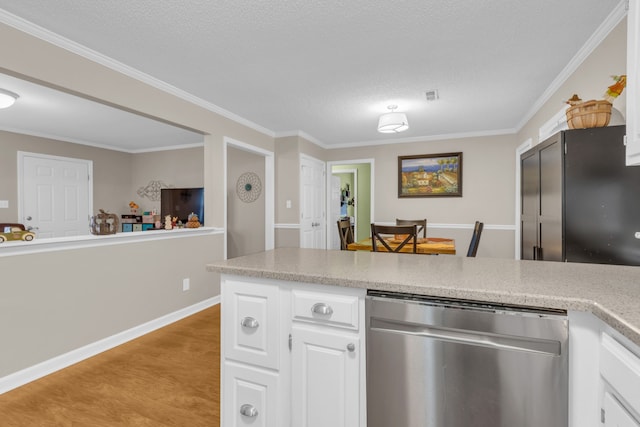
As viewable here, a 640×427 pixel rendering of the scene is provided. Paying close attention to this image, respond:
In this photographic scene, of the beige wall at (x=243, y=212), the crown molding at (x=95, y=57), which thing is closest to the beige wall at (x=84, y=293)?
the crown molding at (x=95, y=57)

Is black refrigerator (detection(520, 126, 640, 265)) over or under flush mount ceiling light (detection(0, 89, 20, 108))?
under

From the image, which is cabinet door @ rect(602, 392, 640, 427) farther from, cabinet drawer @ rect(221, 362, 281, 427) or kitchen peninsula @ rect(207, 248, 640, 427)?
cabinet drawer @ rect(221, 362, 281, 427)

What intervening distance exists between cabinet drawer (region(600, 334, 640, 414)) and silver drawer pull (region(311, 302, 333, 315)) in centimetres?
82

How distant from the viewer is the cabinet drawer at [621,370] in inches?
27.5

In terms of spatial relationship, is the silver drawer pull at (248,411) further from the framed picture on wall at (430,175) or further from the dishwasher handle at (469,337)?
the framed picture on wall at (430,175)

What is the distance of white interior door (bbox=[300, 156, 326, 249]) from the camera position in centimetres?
491

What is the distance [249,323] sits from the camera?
1.34 meters

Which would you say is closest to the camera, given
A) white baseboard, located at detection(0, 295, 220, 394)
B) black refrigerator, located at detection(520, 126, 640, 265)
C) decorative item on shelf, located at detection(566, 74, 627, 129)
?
black refrigerator, located at detection(520, 126, 640, 265)

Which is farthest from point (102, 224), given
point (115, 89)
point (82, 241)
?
point (115, 89)

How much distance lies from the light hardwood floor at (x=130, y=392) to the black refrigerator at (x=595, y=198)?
2.16 meters

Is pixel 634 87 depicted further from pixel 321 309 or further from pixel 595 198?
pixel 321 309

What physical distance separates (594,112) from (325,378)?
6.39 feet

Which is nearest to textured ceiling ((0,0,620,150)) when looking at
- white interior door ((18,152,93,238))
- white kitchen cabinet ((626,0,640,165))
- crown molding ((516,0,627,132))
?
crown molding ((516,0,627,132))

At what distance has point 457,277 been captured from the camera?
1.19 m
